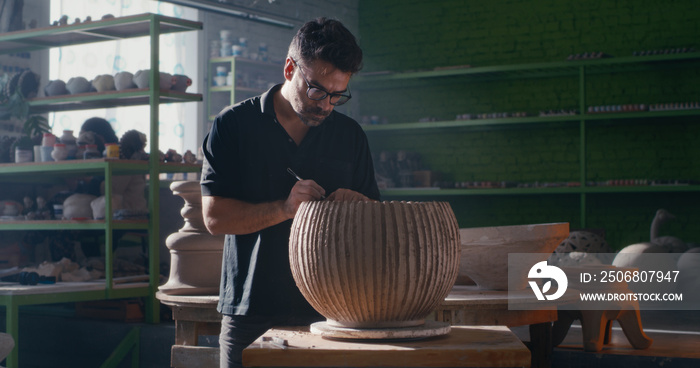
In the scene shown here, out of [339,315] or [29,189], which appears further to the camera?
[29,189]

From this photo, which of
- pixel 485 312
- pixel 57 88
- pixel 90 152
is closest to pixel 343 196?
pixel 485 312

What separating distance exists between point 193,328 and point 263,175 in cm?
93

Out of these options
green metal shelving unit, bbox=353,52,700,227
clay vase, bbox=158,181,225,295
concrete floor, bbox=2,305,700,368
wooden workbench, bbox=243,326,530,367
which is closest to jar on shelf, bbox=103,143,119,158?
concrete floor, bbox=2,305,700,368

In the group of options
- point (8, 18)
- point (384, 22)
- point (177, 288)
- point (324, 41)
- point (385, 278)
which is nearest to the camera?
point (385, 278)

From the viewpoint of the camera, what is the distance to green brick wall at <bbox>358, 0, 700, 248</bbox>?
7.03 m

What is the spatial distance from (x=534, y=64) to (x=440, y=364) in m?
6.32

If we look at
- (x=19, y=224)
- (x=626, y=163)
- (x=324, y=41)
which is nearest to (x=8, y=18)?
(x=19, y=224)

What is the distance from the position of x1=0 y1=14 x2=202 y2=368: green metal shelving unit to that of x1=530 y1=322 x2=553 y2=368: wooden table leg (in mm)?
2258

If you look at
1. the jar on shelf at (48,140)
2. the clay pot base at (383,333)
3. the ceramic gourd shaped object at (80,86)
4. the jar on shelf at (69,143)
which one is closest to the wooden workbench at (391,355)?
the clay pot base at (383,333)

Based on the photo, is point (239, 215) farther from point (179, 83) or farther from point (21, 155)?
point (21, 155)

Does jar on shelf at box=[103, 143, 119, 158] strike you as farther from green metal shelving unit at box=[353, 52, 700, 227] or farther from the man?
green metal shelving unit at box=[353, 52, 700, 227]

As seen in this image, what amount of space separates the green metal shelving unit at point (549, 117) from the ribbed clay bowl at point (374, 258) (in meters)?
5.69

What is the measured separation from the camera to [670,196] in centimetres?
696

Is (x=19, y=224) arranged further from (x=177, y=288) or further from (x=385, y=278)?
(x=385, y=278)
